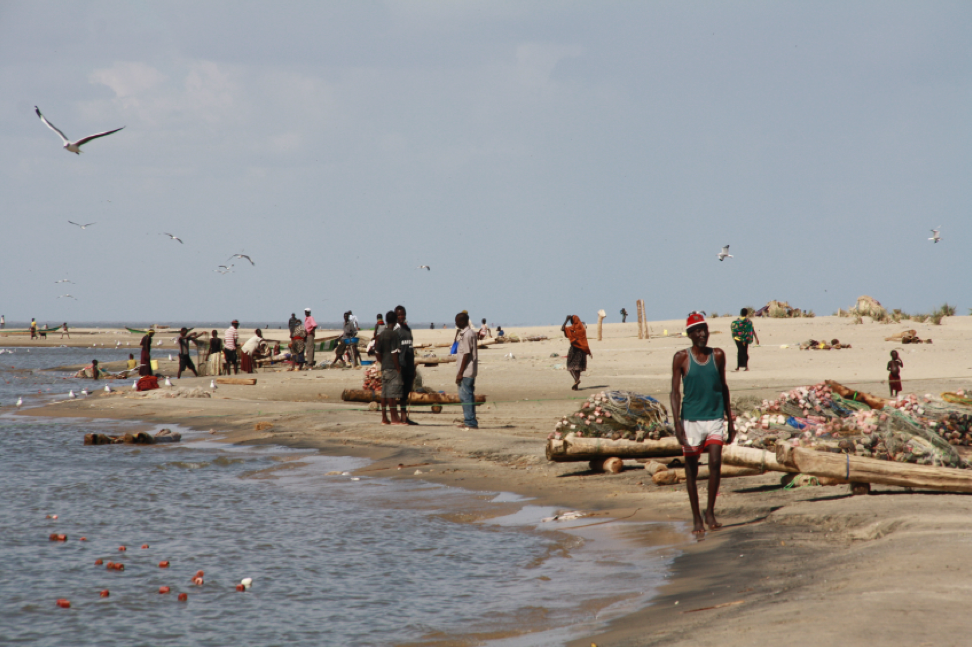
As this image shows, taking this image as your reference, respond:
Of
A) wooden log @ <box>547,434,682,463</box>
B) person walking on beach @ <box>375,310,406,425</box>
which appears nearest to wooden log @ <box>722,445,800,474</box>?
wooden log @ <box>547,434,682,463</box>

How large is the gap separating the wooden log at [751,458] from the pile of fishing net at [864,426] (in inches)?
6.1

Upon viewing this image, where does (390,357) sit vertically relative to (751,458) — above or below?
above

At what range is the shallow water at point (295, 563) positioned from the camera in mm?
6012

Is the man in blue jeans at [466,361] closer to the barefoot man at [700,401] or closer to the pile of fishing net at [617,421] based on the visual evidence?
the pile of fishing net at [617,421]

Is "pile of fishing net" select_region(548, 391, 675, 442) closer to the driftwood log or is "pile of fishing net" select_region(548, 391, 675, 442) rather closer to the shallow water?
the shallow water

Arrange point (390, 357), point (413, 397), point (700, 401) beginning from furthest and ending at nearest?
point (413, 397) → point (390, 357) → point (700, 401)

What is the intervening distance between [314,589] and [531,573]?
186cm

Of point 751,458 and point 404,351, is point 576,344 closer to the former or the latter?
point 404,351

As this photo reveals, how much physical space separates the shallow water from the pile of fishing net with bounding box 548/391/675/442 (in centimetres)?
149

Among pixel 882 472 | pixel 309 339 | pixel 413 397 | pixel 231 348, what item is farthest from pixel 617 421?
pixel 309 339

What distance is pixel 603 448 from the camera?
11.2 m

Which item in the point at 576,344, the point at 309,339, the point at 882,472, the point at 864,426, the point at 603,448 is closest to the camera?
the point at 882,472

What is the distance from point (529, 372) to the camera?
27.9m

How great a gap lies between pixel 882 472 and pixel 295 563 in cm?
581
